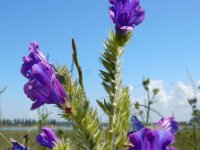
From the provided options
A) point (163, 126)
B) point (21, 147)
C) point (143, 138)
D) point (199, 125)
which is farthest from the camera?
point (199, 125)

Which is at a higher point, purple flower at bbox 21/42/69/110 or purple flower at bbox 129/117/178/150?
purple flower at bbox 21/42/69/110

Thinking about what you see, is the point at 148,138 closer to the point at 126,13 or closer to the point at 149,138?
the point at 149,138

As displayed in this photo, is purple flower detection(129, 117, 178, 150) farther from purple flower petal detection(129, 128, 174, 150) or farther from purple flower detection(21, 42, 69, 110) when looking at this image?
purple flower detection(21, 42, 69, 110)

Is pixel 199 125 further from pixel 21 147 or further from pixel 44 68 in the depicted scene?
pixel 44 68

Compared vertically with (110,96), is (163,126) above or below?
below

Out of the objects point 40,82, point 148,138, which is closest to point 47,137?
point 40,82

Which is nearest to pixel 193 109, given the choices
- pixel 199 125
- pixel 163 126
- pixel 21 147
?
pixel 199 125

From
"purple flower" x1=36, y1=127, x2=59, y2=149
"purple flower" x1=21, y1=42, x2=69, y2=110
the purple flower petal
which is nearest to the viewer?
the purple flower petal

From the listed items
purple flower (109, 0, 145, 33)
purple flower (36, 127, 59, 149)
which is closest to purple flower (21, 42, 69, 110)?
purple flower (36, 127, 59, 149)

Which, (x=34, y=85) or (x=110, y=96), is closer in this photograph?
(x=110, y=96)
